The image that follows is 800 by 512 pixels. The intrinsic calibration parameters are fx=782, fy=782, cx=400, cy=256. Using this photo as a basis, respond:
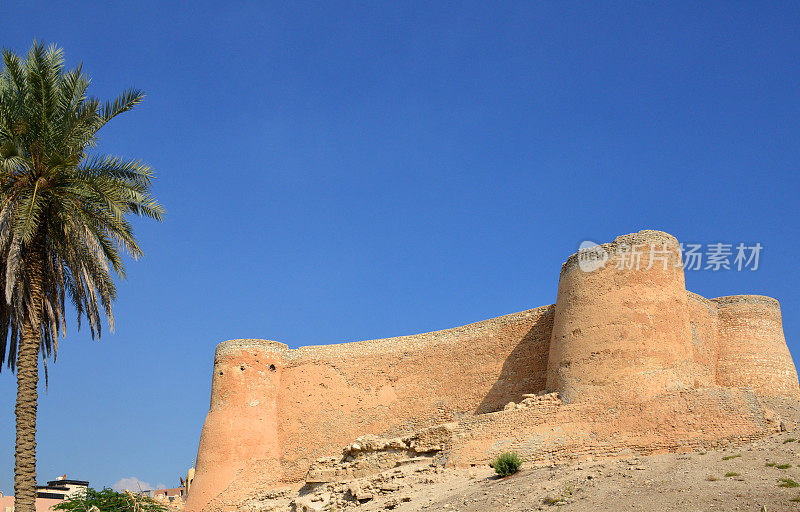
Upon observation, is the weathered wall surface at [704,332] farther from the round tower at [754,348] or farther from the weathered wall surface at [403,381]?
the weathered wall surface at [403,381]

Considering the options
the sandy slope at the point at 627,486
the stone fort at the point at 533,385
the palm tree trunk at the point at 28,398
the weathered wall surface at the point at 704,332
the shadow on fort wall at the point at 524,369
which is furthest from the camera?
the shadow on fort wall at the point at 524,369

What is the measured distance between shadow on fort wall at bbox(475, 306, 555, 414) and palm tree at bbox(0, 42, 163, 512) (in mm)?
12385

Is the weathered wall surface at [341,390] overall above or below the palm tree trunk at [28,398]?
above

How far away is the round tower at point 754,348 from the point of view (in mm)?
24406

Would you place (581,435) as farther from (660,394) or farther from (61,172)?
(61,172)

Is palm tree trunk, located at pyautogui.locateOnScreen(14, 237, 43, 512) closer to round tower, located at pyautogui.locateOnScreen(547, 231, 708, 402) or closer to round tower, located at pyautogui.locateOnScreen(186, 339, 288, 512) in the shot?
round tower, located at pyautogui.locateOnScreen(186, 339, 288, 512)

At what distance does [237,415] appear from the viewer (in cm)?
2877

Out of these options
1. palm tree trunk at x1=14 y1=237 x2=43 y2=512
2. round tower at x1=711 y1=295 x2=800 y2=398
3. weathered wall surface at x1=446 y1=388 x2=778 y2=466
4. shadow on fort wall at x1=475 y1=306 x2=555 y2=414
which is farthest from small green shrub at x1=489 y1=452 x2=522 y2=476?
palm tree trunk at x1=14 y1=237 x2=43 y2=512

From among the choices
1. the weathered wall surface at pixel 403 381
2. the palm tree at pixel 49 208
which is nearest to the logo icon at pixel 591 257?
the weathered wall surface at pixel 403 381

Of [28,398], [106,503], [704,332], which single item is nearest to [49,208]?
[28,398]

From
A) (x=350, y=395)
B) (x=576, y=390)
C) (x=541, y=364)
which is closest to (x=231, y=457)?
(x=350, y=395)

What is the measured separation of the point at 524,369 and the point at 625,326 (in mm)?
4823

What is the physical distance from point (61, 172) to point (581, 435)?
1367 centimetres

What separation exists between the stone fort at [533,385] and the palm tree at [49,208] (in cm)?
992
